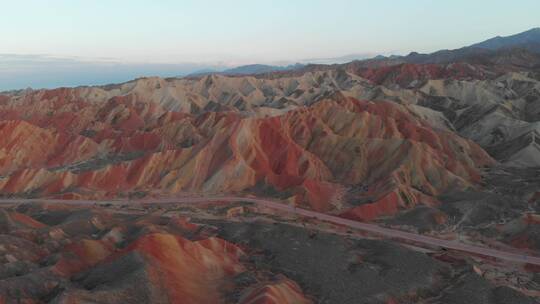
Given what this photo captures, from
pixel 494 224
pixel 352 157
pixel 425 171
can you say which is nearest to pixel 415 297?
pixel 494 224

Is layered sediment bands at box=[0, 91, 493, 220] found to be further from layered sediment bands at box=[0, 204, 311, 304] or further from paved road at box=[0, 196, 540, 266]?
layered sediment bands at box=[0, 204, 311, 304]

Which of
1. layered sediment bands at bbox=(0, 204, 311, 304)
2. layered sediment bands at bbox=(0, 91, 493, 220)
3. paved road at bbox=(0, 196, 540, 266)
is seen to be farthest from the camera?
layered sediment bands at bbox=(0, 91, 493, 220)

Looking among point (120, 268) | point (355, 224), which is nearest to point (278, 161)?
point (355, 224)

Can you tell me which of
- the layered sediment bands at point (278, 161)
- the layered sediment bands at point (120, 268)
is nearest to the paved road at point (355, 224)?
the layered sediment bands at point (278, 161)

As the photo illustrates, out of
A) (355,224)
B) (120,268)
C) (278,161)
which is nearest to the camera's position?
(120,268)

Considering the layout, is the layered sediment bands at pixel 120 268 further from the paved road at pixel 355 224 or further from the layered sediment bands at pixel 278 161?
the layered sediment bands at pixel 278 161

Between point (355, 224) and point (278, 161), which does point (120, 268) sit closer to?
point (355, 224)

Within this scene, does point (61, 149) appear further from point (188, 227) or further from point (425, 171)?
point (425, 171)

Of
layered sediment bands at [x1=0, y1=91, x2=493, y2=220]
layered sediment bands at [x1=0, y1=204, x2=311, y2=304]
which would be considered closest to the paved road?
layered sediment bands at [x1=0, y1=91, x2=493, y2=220]

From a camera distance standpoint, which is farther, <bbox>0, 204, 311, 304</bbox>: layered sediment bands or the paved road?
the paved road
